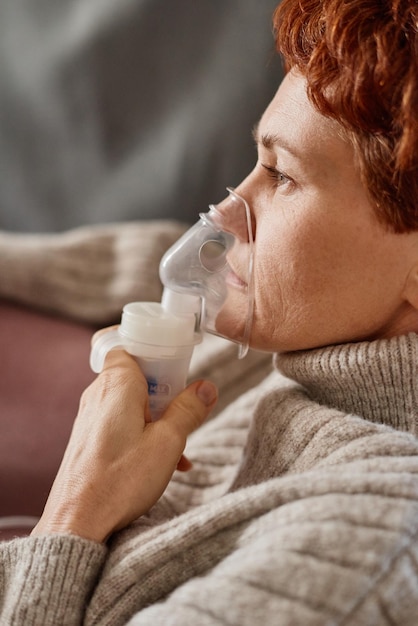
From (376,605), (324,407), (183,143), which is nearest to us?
(376,605)

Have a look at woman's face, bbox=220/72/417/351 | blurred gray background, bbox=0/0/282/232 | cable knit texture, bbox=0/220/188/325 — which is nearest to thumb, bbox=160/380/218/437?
woman's face, bbox=220/72/417/351

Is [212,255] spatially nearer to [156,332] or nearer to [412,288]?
[156,332]

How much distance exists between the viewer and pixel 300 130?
90cm

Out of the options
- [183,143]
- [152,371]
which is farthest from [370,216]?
[183,143]

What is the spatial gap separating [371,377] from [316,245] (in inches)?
6.4

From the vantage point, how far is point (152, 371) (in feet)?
3.33

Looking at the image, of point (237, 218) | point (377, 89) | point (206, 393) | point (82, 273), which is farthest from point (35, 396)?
point (377, 89)

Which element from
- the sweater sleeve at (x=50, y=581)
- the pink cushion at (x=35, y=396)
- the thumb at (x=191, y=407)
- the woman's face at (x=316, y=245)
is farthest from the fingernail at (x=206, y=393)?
the pink cushion at (x=35, y=396)

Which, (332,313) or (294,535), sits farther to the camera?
(332,313)

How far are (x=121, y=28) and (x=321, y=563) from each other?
4.75 feet

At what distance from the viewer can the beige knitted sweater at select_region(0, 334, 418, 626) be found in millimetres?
708

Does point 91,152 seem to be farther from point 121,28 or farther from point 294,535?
point 294,535

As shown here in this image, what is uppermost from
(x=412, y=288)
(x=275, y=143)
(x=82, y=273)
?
(x=275, y=143)

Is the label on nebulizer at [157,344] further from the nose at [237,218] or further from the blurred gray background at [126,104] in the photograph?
the blurred gray background at [126,104]
